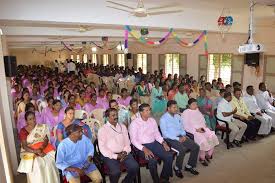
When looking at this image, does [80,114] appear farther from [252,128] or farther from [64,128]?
[252,128]

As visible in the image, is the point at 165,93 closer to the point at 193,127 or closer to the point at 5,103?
the point at 193,127

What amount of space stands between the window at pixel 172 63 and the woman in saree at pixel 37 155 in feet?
33.4

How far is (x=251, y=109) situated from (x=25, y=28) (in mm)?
6920

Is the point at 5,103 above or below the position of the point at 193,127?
above

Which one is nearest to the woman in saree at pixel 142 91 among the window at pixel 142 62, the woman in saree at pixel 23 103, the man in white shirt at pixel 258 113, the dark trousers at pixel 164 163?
the man in white shirt at pixel 258 113

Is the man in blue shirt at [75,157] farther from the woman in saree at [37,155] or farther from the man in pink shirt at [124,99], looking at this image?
the man in pink shirt at [124,99]

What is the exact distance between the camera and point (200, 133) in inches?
198

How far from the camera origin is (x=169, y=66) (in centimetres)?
1419

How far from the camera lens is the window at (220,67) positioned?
35.2 ft

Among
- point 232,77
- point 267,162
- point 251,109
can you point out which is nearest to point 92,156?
point 267,162

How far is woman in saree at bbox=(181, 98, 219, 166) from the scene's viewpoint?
496 cm

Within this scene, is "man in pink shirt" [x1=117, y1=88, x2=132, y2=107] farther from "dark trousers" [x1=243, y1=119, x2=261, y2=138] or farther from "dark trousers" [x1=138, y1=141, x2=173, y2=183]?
"dark trousers" [x1=243, y1=119, x2=261, y2=138]

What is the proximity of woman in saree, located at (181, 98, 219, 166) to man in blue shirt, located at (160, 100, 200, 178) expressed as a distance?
0.78 ft

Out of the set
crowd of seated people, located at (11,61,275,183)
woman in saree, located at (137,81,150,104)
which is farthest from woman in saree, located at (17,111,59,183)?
woman in saree, located at (137,81,150,104)
